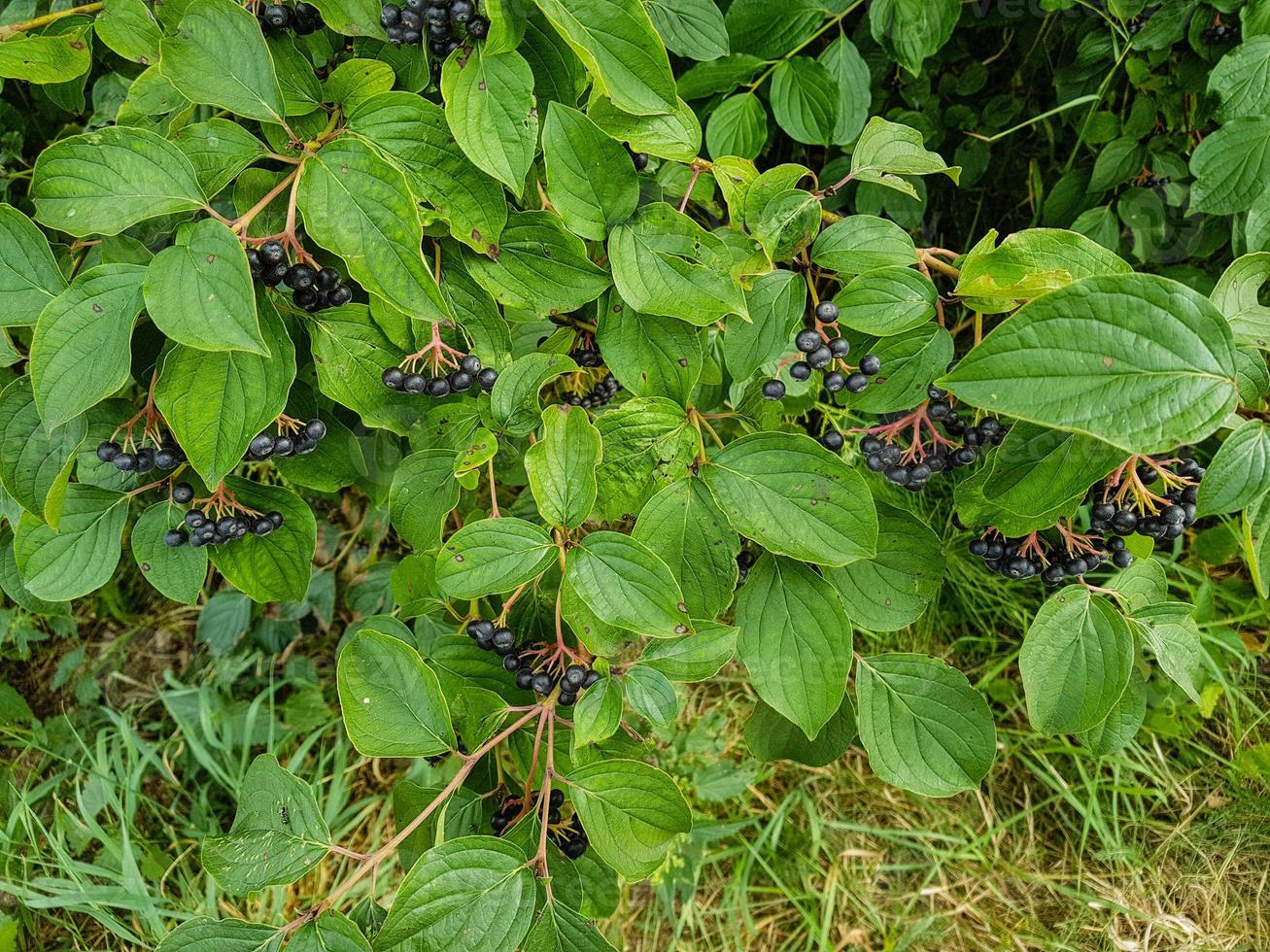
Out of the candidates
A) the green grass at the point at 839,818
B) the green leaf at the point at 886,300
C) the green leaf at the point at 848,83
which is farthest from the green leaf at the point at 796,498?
the green grass at the point at 839,818

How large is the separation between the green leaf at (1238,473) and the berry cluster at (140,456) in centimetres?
114

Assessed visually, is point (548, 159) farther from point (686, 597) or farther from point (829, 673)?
point (829, 673)

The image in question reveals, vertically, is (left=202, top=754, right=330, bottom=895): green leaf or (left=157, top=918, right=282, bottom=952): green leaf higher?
(left=202, top=754, right=330, bottom=895): green leaf

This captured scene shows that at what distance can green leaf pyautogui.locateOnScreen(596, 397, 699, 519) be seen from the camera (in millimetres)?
991

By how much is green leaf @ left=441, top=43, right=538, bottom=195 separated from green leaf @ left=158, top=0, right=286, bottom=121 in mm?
182

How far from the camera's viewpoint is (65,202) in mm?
842

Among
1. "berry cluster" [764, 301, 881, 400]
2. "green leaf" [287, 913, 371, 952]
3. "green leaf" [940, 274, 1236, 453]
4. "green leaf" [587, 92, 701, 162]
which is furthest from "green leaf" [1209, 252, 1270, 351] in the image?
"green leaf" [287, 913, 371, 952]

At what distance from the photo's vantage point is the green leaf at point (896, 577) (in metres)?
1.09

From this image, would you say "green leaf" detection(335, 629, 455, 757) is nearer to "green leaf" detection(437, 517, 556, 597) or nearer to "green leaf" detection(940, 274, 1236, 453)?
"green leaf" detection(437, 517, 556, 597)

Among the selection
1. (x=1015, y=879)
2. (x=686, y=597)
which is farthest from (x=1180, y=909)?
(x=686, y=597)

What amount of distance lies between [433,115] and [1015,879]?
2185 millimetres

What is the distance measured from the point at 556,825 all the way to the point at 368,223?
0.76 metres

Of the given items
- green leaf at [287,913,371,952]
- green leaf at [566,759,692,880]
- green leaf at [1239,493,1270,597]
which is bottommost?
green leaf at [287,913,371,952]

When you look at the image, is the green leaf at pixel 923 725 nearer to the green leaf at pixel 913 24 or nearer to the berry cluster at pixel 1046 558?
the berry cluster at pixel 1046 558
